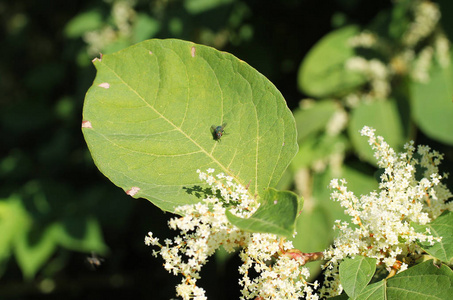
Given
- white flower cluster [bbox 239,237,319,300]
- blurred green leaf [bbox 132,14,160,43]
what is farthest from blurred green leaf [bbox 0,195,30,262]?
white flower cluster [bbox 239,237,319,300]

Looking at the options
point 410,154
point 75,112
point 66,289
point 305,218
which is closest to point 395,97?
point 305,218

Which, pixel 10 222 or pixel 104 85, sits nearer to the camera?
pixel 104 85

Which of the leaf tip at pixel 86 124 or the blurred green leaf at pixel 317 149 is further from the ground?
the leaf tip at pixel 86 124

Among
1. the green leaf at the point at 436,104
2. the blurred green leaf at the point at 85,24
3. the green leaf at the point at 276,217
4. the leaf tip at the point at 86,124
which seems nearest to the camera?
the green leaf at the point at 276,217

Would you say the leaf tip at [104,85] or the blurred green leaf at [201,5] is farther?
the blurred green leaf at [201,5]

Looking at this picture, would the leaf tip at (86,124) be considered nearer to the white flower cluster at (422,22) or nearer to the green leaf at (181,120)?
the green leaf at (181,120)

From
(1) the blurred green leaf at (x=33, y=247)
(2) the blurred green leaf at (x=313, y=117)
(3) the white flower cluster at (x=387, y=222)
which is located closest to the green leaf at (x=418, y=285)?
(3) the white flower cluster at (x=387, y=222)

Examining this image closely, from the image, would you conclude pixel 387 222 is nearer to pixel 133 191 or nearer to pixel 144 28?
pixel 133 191

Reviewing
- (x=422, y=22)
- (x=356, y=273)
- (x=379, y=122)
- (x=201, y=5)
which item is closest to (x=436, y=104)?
(x=379, y=122)
